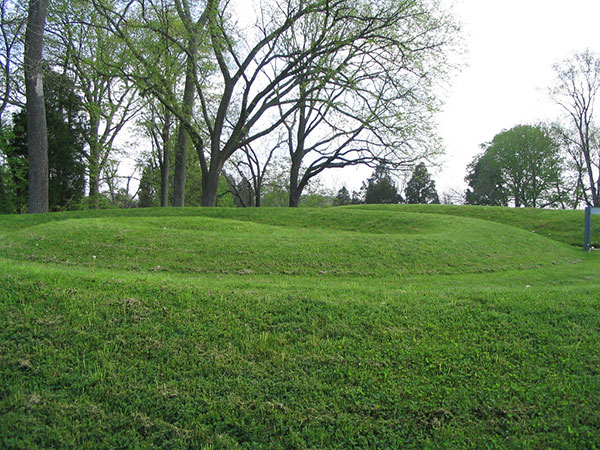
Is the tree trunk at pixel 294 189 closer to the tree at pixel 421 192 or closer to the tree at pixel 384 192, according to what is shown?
the tree at pixel 384 192

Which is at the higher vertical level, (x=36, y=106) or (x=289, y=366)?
(x=36, y=106)

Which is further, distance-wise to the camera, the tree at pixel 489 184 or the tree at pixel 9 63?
the tree at pixel 489 184

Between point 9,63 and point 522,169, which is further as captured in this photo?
point 522,169

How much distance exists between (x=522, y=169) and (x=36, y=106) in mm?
50441

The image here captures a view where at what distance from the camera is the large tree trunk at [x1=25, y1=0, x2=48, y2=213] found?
14883mm

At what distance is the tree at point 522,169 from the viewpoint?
43812 millimetres

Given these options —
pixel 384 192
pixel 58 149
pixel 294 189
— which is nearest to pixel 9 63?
pixel 58 149

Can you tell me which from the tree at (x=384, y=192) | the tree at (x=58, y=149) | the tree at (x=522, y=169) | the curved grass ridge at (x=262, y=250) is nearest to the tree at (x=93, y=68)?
the tree at (x=58, y=149)

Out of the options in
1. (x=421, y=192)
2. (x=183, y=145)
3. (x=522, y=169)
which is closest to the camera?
(x=183, y=145)

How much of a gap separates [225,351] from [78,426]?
55.8 inches

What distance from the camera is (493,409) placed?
124 inches

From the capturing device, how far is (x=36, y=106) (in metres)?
15.4

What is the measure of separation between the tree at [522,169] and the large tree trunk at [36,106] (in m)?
49.1

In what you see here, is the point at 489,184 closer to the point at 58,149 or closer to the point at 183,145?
the point at 183,145
